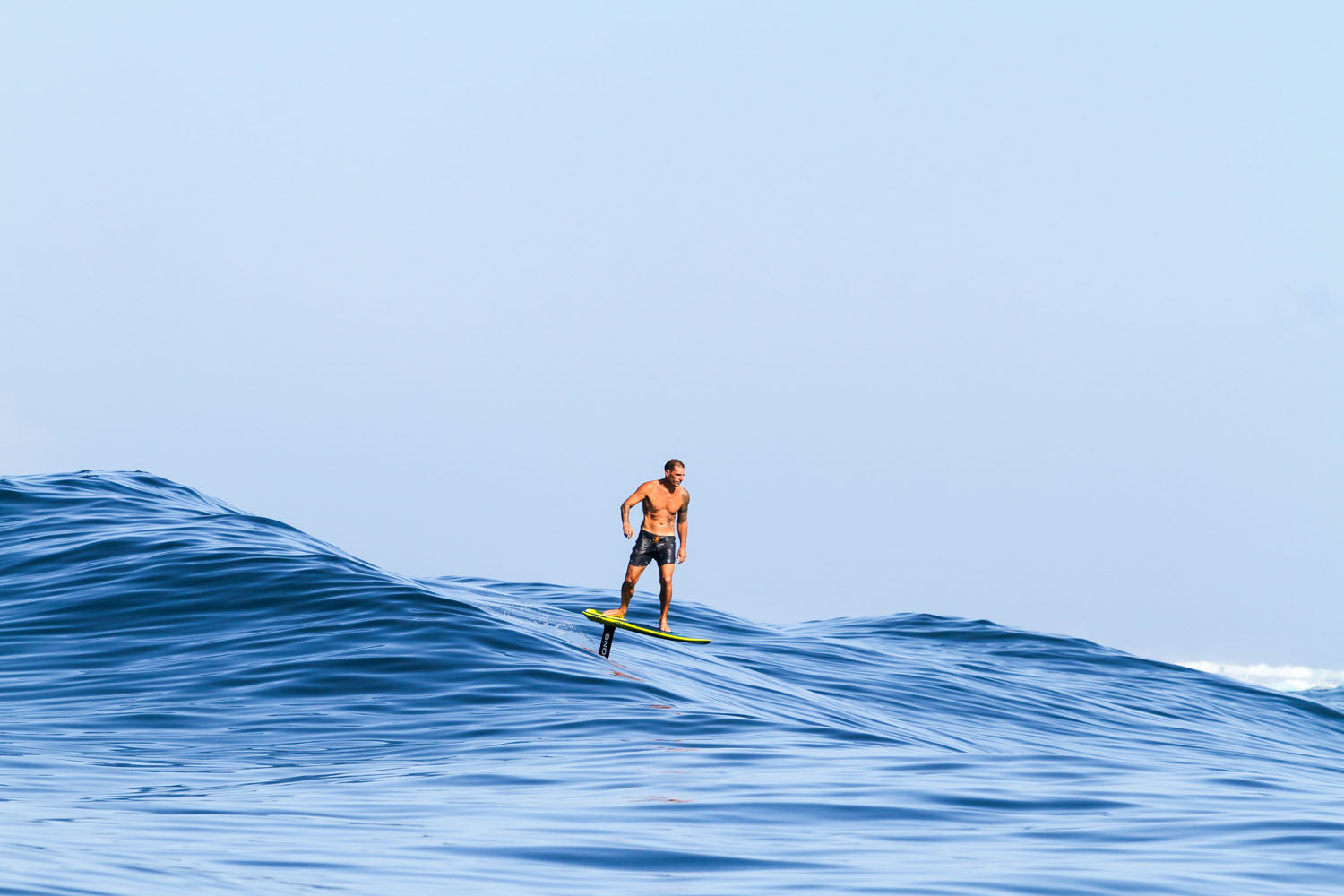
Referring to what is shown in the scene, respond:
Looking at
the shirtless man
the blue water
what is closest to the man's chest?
the shirtless man

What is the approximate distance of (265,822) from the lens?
1140cm

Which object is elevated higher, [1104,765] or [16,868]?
[1104,765]

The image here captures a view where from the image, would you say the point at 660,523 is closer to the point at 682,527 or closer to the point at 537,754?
the point at 682,527

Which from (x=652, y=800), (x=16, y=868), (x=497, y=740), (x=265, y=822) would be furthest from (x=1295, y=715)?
(x=16, y=868)

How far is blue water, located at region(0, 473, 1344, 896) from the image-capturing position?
960 cm

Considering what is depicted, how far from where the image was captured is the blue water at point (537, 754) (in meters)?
9.60

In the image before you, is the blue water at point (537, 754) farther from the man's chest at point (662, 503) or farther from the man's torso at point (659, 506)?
the man's chest at point (662, 503)

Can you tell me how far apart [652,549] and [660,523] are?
0.44m

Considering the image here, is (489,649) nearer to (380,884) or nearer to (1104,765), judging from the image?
(1104,765)

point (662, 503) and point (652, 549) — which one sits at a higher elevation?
point (662, 503)

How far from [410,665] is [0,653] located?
7.22m

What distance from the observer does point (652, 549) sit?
20016mm

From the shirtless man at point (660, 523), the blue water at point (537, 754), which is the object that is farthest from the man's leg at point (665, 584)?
the blue water at point (537, 754)

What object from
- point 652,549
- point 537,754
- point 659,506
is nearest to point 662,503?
point 659,506
